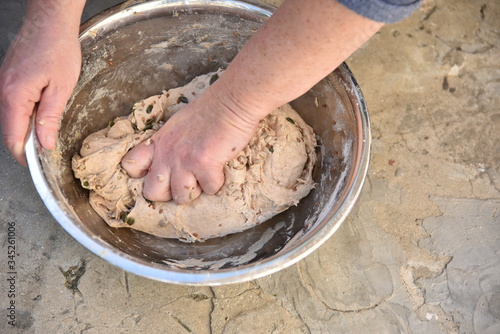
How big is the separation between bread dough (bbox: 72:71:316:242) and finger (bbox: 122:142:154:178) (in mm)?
29

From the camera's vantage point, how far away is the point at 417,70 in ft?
7.41

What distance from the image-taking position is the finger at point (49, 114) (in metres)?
1.40

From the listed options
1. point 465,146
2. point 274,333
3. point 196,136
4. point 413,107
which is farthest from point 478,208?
point 196,136

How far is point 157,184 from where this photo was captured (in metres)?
1.61

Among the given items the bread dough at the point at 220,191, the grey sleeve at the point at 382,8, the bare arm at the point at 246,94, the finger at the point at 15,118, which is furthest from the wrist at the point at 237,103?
the finger at the point at 15,118

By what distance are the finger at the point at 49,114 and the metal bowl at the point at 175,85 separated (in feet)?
0.10

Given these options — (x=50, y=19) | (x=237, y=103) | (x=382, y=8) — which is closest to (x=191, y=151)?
(x=237, y=103)

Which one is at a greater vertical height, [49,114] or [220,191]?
[49,114]

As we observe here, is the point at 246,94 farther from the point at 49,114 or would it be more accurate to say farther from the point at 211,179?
the point at 49,114

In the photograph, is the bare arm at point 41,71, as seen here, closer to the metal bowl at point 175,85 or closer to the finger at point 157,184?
the metal bowl at point 175,85

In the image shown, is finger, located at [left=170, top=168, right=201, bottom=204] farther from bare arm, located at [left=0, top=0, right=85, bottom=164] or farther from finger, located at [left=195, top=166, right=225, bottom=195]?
bare arm, located at [left=0, top=0, right=85, bottom=164]

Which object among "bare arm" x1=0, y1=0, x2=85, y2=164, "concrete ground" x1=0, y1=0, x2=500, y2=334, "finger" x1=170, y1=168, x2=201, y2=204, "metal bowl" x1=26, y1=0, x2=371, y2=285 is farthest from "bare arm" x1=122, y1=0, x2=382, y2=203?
"concrete ground" x1=0, y1=0, x2=500, y2=334

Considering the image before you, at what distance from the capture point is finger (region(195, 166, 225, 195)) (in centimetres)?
157

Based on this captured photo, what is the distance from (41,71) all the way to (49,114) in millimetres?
137
